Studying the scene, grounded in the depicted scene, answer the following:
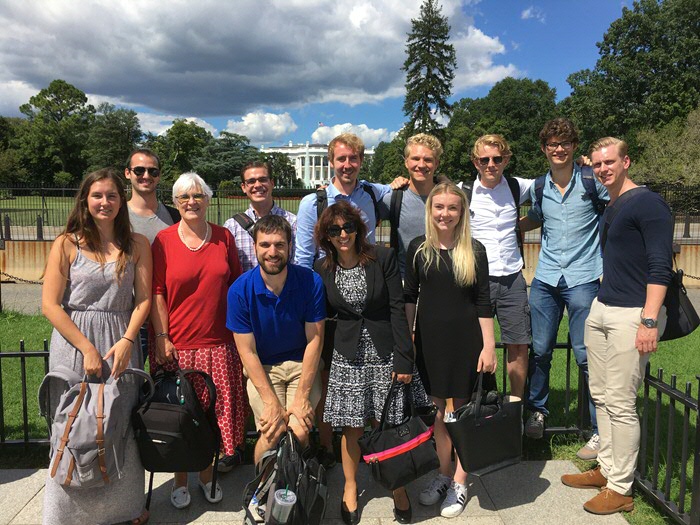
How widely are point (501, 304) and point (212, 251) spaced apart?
7.60 feet

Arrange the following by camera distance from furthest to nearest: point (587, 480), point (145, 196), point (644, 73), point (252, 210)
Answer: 1. point (644, 73)
2. point (252, 210)
3. point (145, 196)
4. point (587, 480)

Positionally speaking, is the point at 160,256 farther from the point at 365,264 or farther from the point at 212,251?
the point at 365,264

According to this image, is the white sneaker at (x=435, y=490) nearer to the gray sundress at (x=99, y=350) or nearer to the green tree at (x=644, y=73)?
the gray sundress at (x=99, y=350)

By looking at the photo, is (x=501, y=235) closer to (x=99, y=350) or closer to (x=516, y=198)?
(x=516, y=198)

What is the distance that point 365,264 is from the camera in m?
3.46

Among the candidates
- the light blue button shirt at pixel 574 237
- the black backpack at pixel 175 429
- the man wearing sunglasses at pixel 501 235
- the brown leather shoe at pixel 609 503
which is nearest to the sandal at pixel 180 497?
the black backpack at pixel 175 429

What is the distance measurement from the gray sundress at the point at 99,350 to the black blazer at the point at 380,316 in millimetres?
1375

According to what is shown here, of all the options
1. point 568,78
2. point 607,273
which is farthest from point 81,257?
point 568,78

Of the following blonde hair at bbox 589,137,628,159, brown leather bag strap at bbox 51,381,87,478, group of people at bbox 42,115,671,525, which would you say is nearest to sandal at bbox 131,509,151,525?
group of people at bbox 42,115,671,525

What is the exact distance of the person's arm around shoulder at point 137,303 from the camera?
3342 millimetres

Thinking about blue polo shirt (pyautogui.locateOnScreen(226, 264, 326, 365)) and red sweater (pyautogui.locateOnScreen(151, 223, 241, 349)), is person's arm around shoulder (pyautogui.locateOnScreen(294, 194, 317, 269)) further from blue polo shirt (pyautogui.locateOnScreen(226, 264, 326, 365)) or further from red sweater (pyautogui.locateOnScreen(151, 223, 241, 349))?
red sweater (pyautogui.locateOnScreen(151, 223, 241, 349))

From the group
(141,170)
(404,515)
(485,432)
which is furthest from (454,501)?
(141,170)

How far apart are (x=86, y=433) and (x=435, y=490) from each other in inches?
92.8

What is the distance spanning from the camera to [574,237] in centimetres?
431
